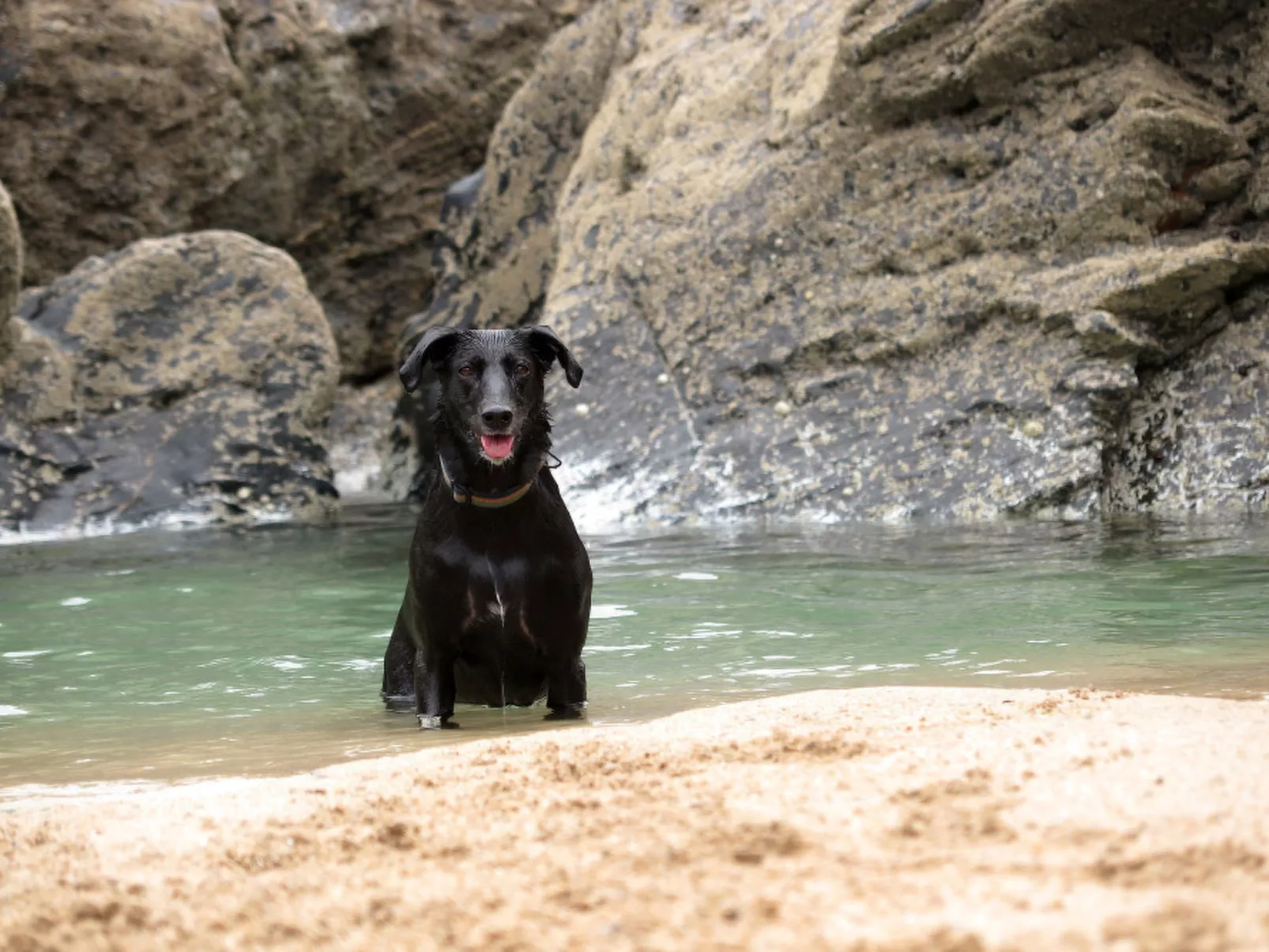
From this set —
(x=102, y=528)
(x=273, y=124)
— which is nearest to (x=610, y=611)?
(x=102, y=528)

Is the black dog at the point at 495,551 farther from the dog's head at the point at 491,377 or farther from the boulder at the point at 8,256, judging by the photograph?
the boulder at the point at 8,256

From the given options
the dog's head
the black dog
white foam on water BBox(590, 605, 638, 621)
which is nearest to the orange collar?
the black dog

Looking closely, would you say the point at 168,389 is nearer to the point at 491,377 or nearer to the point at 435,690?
the point at 491,377

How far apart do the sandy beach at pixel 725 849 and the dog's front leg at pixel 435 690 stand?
4.76ft

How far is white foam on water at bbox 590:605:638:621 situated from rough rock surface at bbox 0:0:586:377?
10249 millimetres

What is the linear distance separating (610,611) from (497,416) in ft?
7.16

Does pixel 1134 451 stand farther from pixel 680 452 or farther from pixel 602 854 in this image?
pixel 602 854

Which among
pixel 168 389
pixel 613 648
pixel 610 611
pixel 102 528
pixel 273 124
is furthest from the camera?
pixel 273 124

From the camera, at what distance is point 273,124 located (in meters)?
16.5

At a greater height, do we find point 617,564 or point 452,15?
point 452,15

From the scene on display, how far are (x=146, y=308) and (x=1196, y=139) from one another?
779cm

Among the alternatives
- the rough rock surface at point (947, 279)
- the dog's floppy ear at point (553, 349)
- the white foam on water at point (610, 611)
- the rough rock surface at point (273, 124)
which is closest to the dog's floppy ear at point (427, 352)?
the dog's floppy ear at point (553, 349)

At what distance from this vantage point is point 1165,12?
9.12m

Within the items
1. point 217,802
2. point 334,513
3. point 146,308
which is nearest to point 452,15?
point 146,308
